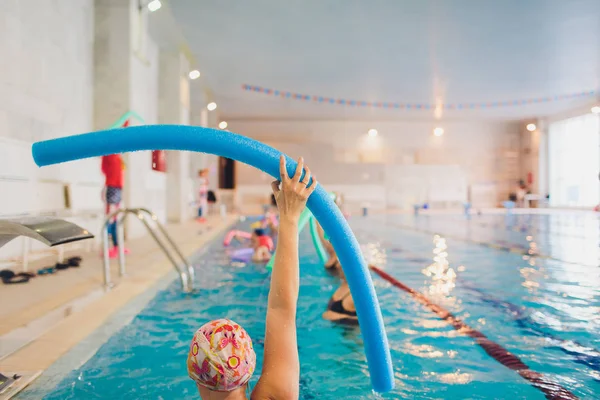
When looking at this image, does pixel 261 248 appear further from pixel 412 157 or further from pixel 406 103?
pixel 412 157

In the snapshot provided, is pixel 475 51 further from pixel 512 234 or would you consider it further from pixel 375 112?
pixel 375 112

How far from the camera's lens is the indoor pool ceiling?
26.7ft

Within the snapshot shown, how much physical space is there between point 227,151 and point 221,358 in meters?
0.70

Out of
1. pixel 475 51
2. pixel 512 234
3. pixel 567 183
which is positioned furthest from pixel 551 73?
pixel 567 183

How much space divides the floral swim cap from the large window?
19.7m

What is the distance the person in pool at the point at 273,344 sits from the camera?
1.28 metres

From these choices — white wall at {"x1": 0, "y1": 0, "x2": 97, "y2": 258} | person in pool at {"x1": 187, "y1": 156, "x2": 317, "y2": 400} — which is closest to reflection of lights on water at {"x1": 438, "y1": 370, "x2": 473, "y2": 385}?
person in pool at {"x1": 187, "y1": 156, "x2": 317, "y2": 400}

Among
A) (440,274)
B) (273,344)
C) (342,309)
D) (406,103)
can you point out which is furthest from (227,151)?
(406,103)

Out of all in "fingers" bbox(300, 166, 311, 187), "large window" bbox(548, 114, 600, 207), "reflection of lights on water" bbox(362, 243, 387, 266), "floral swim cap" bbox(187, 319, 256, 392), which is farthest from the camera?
"large window" bbox(548, 114, 600, 207)

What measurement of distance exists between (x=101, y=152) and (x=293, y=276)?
0.81m

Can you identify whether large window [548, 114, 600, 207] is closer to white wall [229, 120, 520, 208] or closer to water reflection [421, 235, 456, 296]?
white wall [229, 120, 520, 208]

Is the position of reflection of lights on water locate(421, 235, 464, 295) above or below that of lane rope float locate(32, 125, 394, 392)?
below

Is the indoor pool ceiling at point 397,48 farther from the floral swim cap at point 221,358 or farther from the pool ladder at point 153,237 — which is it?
the floral swim cap at point 221,358

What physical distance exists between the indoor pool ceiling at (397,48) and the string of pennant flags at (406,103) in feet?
1.32
